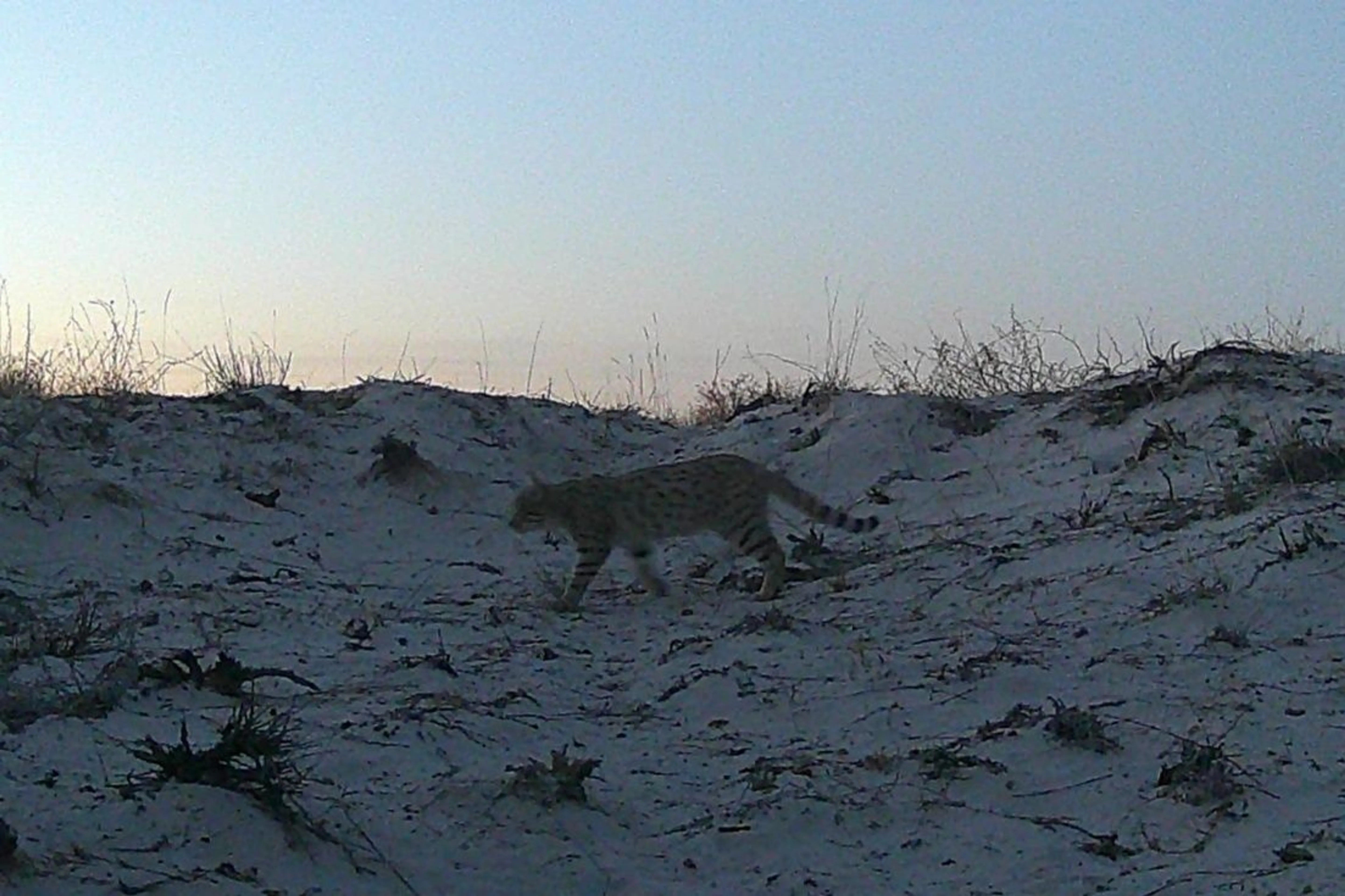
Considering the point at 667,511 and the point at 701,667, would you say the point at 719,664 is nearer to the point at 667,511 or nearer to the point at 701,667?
the point at 701,667

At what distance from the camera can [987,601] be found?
5926 mm

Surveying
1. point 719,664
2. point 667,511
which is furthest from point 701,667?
point 667,511

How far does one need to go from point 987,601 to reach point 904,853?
2301mm

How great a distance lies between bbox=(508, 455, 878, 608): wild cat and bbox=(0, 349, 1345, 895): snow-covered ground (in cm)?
22

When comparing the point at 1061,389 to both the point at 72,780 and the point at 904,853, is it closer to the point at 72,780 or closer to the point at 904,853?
the point at 904,853

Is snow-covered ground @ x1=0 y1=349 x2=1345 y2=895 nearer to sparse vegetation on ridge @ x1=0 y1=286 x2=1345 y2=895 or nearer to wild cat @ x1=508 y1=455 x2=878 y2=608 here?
sparse vegetation on ridge @ x1=0 y1=286 x2=1345 y2=895

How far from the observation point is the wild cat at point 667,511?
7.30 metres

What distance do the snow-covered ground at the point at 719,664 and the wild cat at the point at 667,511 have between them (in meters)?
0.22

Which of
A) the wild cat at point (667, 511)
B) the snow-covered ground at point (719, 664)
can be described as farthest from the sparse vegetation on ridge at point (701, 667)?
the wild cat at point (667, 511)

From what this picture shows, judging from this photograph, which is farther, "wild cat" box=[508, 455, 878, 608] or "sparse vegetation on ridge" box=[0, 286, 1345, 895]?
"wild cat" box=[508, 455, 878, 608]

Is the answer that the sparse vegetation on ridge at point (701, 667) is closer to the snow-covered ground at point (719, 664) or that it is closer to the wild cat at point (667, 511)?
the snow-covered ground at point (719, 664)

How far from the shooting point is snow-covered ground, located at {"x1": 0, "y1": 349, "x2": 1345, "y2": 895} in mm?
3611

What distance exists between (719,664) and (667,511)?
2.09m

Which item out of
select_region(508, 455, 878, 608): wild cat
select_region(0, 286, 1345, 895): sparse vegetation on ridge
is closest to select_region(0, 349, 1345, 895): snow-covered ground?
select_region(0, 286, 1345, 895): sparse vegetation on ridge
